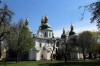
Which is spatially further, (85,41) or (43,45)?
(43,45)

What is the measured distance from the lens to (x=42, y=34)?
282 feet

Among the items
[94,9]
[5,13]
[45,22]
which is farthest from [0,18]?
[45,22]

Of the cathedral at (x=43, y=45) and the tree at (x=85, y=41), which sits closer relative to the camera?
the tree at (x=85, y=41)

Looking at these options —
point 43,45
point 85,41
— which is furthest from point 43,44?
point 85,41

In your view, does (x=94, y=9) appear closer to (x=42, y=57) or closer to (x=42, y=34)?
(x=42, y=57)

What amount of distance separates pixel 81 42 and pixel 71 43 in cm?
398

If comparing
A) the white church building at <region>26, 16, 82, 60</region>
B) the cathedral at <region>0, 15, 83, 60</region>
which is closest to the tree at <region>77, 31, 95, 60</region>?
the cathedral at <region>0, 15, 83, 60</region>

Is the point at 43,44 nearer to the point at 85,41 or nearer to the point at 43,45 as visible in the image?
the point at 43,45

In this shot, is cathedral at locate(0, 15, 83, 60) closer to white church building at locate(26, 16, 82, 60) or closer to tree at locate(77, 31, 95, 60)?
white church building at locate(26, 16, 82, 60)

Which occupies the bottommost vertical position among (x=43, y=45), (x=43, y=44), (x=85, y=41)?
(x=43, y=45)

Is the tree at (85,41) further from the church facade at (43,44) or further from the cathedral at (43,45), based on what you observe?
the church facade at (43,44)

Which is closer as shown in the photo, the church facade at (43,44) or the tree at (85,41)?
the tree at (85,41)

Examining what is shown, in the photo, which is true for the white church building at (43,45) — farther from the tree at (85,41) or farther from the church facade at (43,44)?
the tree at (85,41)

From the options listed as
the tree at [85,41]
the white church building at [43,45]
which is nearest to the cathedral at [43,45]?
the white church building at [43,45]
